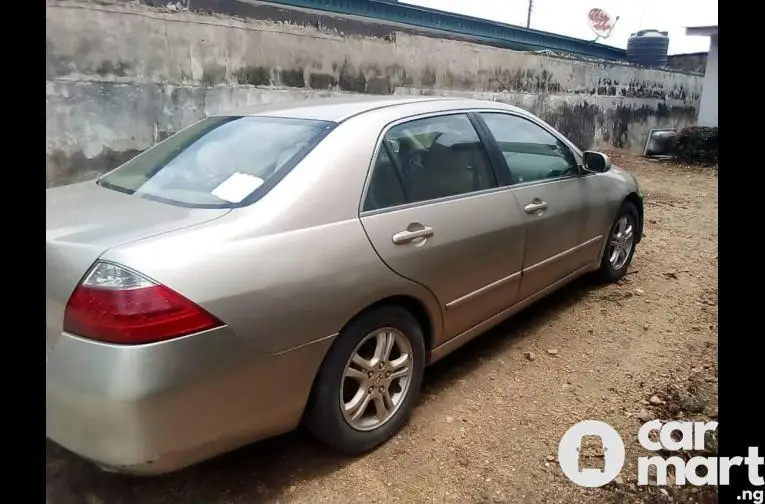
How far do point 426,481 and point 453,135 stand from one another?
1730 millimetres

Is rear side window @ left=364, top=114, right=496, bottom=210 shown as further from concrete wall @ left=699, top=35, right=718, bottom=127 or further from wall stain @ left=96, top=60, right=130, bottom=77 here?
concrete wall @ left=699, top=35, right=718, bottom=127

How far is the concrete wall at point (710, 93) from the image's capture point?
40.2 feet

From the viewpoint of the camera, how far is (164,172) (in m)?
2.53

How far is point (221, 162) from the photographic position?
2.47 m

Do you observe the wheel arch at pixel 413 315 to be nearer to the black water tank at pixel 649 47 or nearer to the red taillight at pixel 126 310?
the red taillight at pixel 126 310

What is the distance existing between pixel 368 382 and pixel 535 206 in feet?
4.96

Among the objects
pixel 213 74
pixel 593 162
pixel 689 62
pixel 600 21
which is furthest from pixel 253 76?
pixel 600 21

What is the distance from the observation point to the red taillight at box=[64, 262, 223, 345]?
1.71 metres

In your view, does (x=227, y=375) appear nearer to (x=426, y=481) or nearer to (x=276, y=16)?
(x=426, y=481)

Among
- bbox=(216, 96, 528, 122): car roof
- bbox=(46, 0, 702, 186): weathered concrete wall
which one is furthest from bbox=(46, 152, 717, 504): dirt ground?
bbox=(46, 0, 702, 186): weathered concrete wall

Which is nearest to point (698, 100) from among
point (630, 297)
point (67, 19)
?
point (630, 297)

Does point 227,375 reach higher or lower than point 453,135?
lower

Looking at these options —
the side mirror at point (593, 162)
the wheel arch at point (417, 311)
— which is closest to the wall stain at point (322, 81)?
the side mirror at point (593, 162)

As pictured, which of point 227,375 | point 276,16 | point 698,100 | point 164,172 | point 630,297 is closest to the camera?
A: point 227,375
